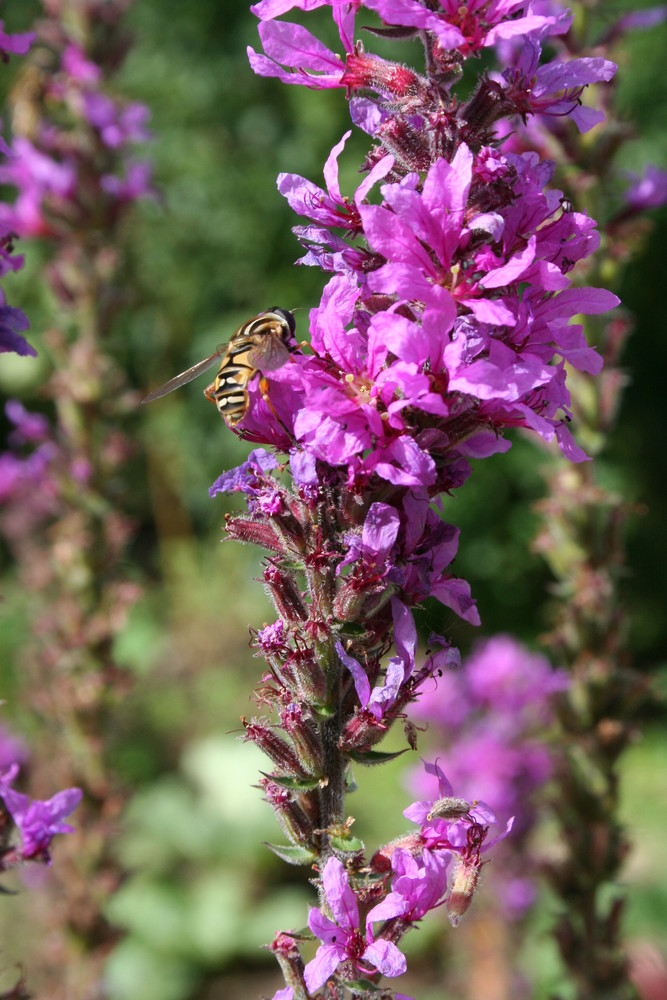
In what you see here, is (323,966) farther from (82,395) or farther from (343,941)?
(82,395)

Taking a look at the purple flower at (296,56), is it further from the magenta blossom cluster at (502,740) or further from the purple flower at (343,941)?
the magenta blossom cluster at (502,740)

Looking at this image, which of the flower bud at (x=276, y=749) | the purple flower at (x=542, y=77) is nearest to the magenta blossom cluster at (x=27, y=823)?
the flower bud at (x=276, y=749)

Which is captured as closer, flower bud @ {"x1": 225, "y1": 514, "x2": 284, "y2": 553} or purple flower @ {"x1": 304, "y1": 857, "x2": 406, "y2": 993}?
purple flower @ {"x1": 304, "y1": 857, "x2": 406, "y2": 993}

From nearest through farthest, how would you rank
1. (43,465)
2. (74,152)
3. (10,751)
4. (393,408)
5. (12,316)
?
(393,408) → (12,316) → (74,152) → (43,465) → (10,751)

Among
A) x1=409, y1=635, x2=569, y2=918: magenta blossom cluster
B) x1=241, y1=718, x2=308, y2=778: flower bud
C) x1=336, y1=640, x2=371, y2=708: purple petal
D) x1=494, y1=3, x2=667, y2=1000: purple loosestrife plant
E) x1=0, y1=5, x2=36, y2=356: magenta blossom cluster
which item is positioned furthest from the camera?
x1=409, y1=635, x2=569, y2=918: magenta blossom cluster

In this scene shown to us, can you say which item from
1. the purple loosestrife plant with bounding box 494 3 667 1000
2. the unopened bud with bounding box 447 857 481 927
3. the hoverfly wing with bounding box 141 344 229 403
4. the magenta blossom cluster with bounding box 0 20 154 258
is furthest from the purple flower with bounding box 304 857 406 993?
the magenta blossom cluster with bounding box 0 20 154 258

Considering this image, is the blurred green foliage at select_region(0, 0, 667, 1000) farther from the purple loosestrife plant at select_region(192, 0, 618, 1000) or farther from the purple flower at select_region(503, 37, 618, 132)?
the purple flower at select_region(503, 37, 618, 132)

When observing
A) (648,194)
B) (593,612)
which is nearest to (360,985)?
(593,612)
